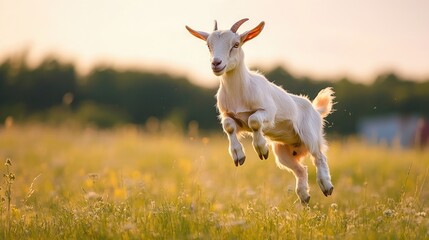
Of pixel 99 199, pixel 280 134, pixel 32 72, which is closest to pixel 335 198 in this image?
pixel 280 134

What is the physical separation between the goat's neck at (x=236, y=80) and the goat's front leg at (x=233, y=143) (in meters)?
0.35

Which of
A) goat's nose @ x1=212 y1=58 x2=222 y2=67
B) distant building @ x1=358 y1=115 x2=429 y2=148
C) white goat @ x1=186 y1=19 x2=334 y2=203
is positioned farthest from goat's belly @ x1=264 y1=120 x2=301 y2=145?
distant building @ x1=358 y1=115 x2=429 y2=148

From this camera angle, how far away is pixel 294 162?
27.5ft

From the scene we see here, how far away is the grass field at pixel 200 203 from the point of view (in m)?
5.96

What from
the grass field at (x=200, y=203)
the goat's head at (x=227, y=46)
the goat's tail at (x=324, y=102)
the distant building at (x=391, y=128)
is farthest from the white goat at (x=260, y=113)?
the distant building at (x=391, y=128)

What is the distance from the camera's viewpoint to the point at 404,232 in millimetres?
5992

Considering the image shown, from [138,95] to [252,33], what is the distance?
29.9 m

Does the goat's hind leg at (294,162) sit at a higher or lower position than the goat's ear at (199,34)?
lower

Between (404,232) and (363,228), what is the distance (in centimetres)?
37

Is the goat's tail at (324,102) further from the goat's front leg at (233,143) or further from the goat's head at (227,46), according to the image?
the goat's front leg at (233,143)

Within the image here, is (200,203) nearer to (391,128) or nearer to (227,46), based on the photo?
(227,46)

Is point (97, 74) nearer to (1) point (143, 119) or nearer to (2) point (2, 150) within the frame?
(1) point (143, 119)

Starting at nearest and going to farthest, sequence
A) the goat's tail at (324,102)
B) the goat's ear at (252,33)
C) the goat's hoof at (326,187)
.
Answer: the goat's ear at (252,33), the goat's hoof at (326,187), the goat's tail at (324,102)

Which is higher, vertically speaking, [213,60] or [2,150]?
[213,60]
